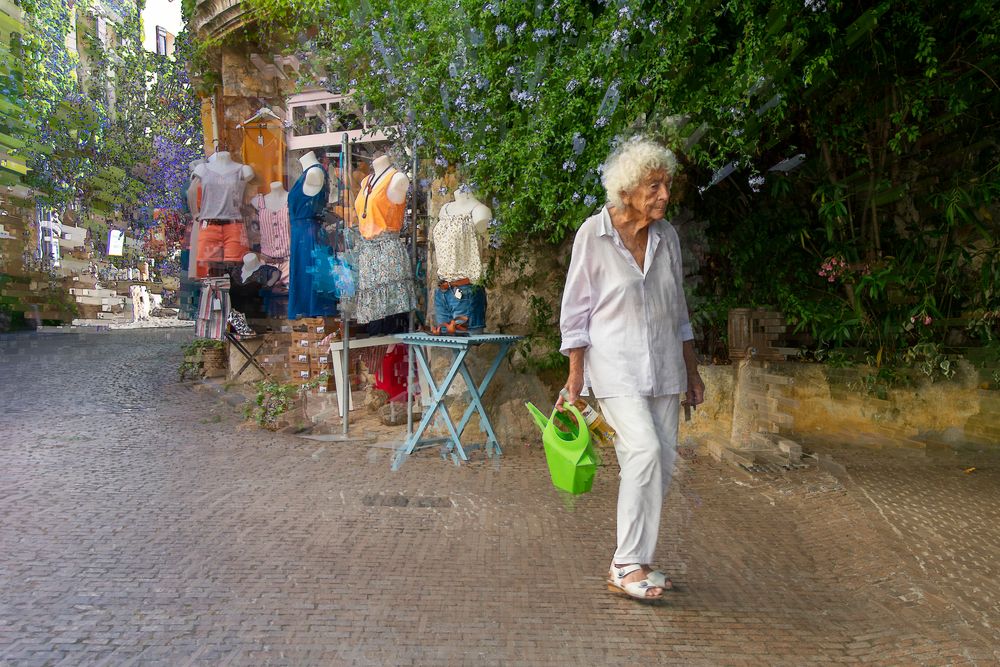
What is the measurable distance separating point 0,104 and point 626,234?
611cm

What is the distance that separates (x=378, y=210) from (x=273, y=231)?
8.44 feet

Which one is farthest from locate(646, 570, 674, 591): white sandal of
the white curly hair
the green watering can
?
the white curly hair

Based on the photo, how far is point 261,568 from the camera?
322cm

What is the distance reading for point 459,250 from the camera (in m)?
5.80

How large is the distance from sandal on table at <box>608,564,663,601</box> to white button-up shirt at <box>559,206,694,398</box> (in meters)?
0.73

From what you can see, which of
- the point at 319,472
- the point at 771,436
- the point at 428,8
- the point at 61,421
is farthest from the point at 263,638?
the point at 61,421

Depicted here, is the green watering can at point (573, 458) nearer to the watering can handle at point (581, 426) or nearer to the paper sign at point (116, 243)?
the watering can handle at point (581, 426)

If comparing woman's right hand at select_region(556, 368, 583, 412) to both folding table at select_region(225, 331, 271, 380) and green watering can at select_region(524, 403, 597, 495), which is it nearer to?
green watering can at select_region(524, 403, 597, 495)

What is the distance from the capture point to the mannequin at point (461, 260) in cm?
580

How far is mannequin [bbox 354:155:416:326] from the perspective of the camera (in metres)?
6.07

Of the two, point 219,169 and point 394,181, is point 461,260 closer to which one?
point 394,181

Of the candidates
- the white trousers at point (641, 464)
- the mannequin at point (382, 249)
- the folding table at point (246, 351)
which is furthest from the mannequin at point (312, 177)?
the white trousers at point (641, 464)

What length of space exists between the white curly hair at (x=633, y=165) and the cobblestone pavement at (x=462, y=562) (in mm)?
1745

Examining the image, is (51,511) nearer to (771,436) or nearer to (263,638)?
(263,638)
